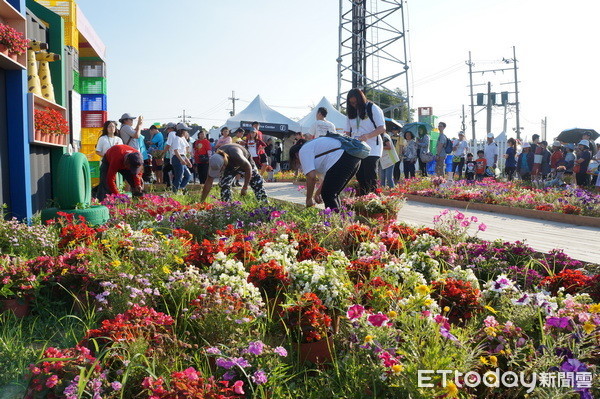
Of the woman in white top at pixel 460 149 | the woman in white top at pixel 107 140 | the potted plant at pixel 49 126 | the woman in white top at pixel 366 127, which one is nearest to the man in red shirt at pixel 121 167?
the potted plant at pixel 49 126

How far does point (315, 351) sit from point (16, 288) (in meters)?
2.15

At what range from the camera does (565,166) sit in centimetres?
1691

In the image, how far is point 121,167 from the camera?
27.7 ft

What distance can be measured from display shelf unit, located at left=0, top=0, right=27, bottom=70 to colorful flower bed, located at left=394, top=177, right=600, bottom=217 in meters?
8.04

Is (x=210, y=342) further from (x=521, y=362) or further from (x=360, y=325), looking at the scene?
(x=521, y=362)

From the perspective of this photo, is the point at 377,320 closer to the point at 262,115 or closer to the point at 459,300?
the point at 459,300

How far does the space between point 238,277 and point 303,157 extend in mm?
3350

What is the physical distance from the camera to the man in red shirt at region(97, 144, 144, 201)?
26.9ft

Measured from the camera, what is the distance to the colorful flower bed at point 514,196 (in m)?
9.62

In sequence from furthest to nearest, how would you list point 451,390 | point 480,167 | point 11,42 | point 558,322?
point 480,167
point 11,42
point 558,322
point 451,390

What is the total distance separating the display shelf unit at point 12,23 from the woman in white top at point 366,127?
173 inches

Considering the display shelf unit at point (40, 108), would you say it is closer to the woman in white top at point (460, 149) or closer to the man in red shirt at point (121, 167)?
the man in red shirt at point (121, 167)

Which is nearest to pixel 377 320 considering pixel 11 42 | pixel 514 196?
pixel 11 42

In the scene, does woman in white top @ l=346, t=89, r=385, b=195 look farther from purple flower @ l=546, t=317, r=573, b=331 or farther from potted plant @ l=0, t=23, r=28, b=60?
purple flower @ l=546, t=317, r=573, b=331
